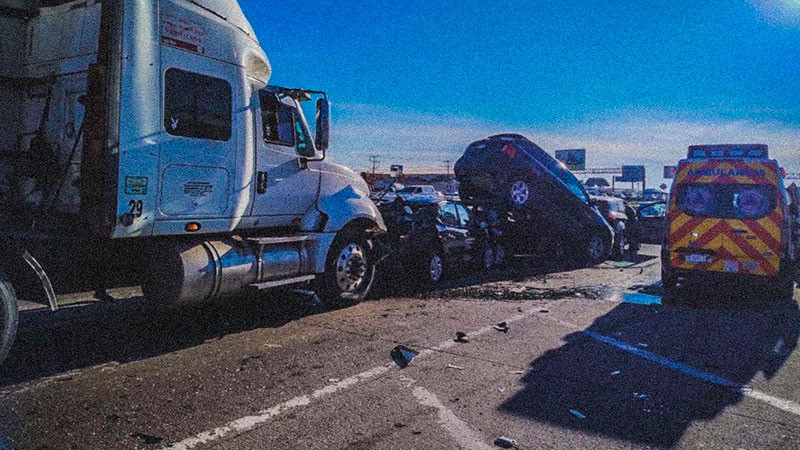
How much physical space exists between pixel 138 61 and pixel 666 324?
693 centimetres

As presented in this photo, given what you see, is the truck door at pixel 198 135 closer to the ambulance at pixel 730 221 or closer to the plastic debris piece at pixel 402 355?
the plastic debris piece at pixel 402 355

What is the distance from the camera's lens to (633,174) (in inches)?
3029

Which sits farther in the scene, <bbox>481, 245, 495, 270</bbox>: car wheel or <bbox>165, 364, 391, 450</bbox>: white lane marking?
<bbox>481, 245, 495, 270</bbox>: car wheel

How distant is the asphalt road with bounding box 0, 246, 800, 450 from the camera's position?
3.45 meters

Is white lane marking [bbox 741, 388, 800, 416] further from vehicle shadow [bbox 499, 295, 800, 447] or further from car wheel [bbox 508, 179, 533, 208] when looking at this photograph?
car wheel [bbox 508, 179, 533, 208]

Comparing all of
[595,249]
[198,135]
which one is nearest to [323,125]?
[198,135]

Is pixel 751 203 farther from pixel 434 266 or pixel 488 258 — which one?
pixel 434 266

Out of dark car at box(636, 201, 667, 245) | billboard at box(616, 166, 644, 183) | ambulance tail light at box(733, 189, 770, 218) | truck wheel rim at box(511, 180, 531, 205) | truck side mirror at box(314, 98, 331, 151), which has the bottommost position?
dark car at box(636, 201, 667, 245)

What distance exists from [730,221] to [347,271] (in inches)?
248

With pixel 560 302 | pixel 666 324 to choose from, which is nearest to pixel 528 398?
pixel 666 324

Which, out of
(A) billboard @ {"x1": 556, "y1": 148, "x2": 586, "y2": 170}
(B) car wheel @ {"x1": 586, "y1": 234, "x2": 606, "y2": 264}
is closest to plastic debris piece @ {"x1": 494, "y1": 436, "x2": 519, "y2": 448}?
(B) car wheel @ {"x1": 586, "y1": 234, "x2": 606, "y2": 264}

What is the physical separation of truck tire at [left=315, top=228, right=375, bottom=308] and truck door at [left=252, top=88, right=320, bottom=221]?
0.77 metres

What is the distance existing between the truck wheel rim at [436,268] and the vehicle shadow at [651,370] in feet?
11.2

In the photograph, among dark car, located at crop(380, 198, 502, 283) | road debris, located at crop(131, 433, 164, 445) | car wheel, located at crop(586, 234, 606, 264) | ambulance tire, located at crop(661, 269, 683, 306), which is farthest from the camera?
car wheel, located at crop(586, 234, 606, 264)
